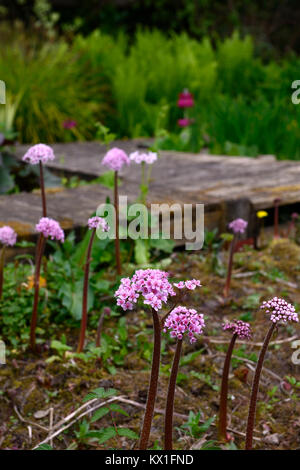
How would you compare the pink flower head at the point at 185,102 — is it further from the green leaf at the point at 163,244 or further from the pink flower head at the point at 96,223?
the pink flower head at the point at 96,223

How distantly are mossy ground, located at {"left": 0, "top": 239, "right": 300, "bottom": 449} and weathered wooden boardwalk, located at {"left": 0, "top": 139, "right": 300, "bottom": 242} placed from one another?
0.75 metres

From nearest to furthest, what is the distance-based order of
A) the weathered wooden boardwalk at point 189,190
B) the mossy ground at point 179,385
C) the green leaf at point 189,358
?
the mossy ground at point 179,385
the green leaf at point 189,358
the weathered wooden boardwalk at point 189,190

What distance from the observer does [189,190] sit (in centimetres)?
347

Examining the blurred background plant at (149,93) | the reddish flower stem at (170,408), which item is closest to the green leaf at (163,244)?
the reddish flower stem at (170,408)

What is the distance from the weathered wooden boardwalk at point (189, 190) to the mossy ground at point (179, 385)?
745 millimetres

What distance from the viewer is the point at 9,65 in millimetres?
6062

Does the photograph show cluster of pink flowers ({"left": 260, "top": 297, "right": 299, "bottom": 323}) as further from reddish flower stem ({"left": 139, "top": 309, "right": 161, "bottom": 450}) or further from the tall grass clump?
the tall grass clump

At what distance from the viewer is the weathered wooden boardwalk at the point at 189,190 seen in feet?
9.85

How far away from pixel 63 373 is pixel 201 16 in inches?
371

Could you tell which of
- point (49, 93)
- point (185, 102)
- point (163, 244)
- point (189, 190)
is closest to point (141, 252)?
point (163, 244)

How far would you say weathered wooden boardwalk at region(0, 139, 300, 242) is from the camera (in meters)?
3.00

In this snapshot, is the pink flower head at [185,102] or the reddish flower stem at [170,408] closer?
the reddish flower stem at [170,408]

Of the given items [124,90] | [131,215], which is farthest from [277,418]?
[124,90]

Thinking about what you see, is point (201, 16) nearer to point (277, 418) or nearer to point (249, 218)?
point (249, 218)
